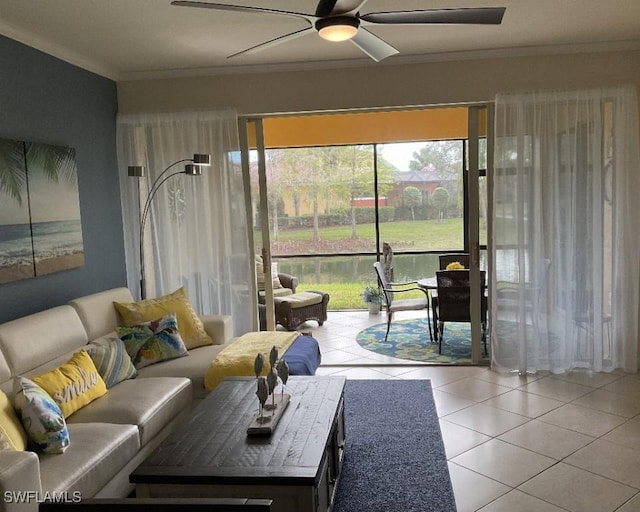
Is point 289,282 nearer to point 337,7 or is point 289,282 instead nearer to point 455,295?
point 455,295

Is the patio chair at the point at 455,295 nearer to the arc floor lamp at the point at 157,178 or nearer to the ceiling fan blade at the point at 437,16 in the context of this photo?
the arc floor lamp at the point at 157,178

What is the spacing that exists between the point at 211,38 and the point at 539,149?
2743 mm

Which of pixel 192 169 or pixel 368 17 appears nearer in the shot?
pixel 368 17

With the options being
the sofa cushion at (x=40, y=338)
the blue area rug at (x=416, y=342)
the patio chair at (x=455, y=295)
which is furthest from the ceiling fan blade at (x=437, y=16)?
the blue area rug at (x=416, y=342)

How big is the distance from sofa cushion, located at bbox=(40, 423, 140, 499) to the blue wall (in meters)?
1.24

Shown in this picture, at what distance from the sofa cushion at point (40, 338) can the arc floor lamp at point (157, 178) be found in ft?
3.85

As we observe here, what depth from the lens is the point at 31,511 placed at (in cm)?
217

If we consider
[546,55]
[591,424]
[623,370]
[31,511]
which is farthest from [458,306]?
[31,511]

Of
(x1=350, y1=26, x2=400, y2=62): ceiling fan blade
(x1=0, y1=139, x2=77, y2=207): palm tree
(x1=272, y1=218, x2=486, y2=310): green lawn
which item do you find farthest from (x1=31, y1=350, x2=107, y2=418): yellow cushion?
(x1=272, y1=218, x2=486, y2=310): green lawn

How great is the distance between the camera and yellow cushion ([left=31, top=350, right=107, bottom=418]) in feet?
9.91

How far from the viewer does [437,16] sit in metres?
2.71

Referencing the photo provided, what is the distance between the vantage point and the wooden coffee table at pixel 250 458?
232 cm

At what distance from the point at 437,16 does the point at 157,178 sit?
322cm

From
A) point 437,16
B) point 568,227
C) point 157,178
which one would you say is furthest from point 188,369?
point 568,227
